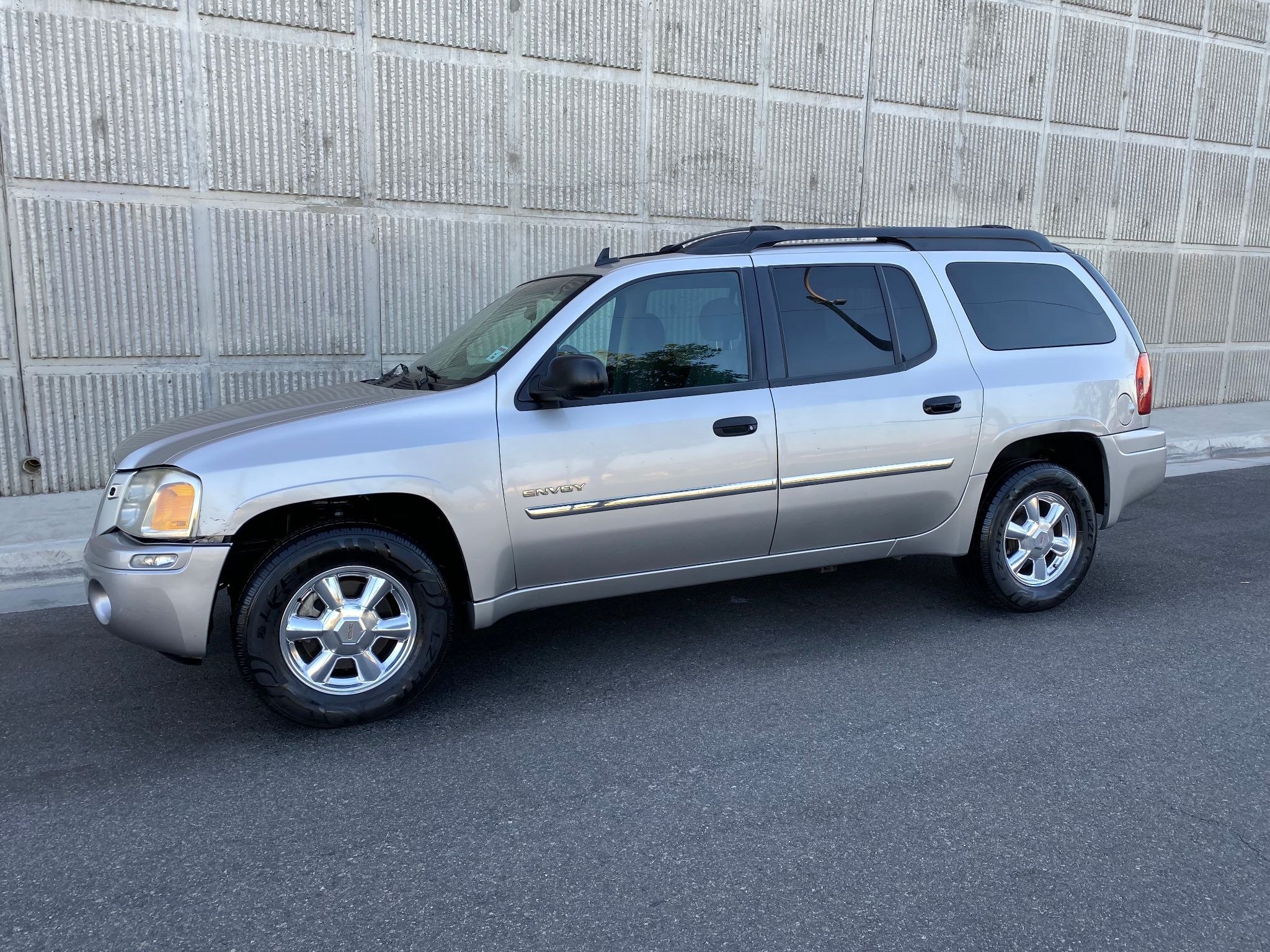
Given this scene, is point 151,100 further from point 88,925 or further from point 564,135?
point 88,925

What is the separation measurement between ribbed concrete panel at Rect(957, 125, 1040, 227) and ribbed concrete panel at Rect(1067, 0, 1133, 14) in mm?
1676

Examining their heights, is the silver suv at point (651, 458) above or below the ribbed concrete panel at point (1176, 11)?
below

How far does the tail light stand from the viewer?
537 centimetres

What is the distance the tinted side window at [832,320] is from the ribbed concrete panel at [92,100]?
5499 millimetres

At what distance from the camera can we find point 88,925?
2.69 metres

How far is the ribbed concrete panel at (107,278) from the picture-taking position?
743 centimetres

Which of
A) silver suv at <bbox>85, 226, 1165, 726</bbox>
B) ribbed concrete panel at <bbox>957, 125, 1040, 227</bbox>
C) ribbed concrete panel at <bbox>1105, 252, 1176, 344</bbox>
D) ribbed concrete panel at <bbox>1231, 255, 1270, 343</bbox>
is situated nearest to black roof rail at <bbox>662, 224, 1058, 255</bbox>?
silver suv at <bbox>85, 226, 1165, 726</bbox>

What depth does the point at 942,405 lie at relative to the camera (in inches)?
190

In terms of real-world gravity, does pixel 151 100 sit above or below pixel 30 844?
above

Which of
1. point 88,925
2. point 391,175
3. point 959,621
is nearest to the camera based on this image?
point 88,925

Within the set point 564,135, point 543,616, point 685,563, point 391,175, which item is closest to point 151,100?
point 391,175

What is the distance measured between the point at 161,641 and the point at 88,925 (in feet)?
4.08

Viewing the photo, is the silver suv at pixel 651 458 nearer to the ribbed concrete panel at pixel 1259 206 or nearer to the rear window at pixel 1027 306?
the rear window at pixel 1027 306

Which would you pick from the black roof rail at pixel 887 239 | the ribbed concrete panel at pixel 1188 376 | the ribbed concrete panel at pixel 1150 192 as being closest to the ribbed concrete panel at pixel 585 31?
the black roof rail at pixel 887 239
